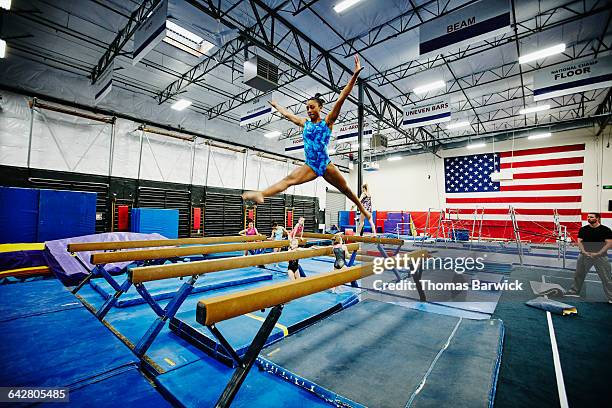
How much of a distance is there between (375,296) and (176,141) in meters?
11.9

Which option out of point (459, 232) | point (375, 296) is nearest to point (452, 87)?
point (459, 232)

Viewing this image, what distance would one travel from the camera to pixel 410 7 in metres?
7.59

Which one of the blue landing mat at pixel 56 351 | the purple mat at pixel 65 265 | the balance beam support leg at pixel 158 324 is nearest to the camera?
the blue landing mat at pixel 56 351

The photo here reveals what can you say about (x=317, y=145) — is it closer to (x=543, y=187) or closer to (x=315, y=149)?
(x=315, y=149)

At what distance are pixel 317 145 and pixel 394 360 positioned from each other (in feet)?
7.93

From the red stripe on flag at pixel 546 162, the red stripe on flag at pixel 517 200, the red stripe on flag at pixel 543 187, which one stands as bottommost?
the red stripe on flag at pixel 517 200

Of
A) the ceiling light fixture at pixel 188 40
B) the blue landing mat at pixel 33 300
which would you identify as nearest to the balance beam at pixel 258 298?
the blue landing mat at pixel 33 300

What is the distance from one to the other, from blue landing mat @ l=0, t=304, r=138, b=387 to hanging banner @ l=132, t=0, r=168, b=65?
552cm

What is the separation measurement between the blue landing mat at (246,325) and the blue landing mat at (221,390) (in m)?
0.29

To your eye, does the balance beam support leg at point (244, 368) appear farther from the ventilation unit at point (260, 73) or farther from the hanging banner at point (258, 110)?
the hanging banner at point (258, 110)

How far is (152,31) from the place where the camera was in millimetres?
5855

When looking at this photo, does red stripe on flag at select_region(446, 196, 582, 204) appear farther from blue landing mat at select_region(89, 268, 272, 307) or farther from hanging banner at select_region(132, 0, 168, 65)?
hanging banner at select_region(132, 0, 168, 65)

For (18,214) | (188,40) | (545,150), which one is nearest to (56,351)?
(18,214)

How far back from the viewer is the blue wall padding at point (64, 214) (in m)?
7.84
